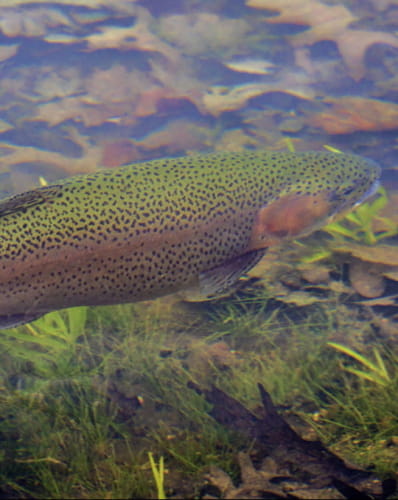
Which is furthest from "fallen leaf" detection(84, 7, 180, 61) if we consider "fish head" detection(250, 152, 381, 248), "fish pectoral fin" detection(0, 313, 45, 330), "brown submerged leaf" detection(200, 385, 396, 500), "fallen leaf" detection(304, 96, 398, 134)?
"brown submerged leaf" detection(200, 385, 396, 500)

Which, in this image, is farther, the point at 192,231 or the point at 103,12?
the point at 103,12

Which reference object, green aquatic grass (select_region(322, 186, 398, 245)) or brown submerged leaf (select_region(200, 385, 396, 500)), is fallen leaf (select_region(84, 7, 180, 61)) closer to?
green aquatic grass (select_region(322, 186, 398, 245))

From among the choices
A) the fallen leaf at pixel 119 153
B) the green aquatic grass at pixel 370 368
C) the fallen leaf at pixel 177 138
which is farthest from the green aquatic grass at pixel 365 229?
the fallen leaf at pixel 119 153

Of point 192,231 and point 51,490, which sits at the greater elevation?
point 192,231

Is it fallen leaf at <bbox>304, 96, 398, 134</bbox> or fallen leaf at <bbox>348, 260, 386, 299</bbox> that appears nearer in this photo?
fallen leaf at <bbox>348, 260, 386, 299</bbox>

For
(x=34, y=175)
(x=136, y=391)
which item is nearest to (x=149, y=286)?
(x=136, y=391)

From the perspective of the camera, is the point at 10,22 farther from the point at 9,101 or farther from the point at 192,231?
the point at 192,231

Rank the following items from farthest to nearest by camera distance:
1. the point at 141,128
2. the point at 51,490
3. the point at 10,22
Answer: the point at 10,22
the point at 141,128
the point at 51,490
